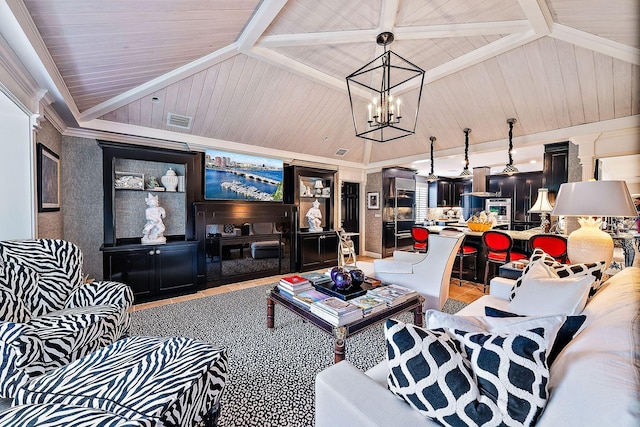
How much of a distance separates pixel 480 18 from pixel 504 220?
7479mm

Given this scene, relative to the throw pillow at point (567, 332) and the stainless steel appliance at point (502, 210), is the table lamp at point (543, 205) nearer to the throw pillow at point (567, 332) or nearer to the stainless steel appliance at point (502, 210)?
the throw pillow at point (567, 332)

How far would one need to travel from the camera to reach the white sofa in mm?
632

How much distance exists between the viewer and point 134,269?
357 centimetres

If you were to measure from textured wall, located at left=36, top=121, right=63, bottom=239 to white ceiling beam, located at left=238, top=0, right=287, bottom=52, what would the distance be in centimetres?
223

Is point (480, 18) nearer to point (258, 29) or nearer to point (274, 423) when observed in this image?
point (258, 29)

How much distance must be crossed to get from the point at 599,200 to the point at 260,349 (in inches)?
118

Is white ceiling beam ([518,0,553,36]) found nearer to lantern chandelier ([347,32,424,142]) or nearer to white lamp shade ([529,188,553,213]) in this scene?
lantern chandelier ([347,32,424,142])

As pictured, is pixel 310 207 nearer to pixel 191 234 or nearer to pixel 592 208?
pixel 191 234

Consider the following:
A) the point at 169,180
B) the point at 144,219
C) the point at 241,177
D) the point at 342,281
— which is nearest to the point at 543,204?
the point at 342,281

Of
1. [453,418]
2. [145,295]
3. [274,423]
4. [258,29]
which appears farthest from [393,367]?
[145,295]

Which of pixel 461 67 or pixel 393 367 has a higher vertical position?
pixel 461 67

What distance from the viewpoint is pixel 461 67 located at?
3467mm

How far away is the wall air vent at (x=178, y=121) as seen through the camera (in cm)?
377

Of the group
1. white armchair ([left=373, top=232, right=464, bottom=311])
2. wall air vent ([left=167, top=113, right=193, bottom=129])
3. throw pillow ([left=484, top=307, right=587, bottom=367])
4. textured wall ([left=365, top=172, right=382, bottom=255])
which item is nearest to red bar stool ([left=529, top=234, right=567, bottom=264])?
white armchair ([left=373, top=232, right=464, bottom=311])
